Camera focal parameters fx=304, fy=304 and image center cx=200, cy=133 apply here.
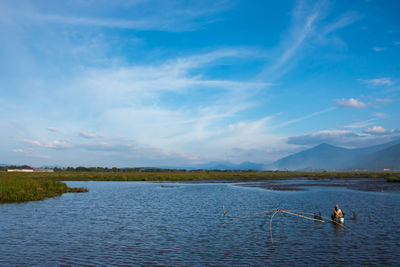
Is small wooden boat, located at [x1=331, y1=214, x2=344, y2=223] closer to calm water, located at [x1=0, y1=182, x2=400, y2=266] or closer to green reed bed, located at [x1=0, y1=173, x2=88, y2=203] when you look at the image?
calm water, located at [x1=0, y1=182, x2=400, y2=266]

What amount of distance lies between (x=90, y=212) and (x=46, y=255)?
15.1 meters

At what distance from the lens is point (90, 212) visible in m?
31.5

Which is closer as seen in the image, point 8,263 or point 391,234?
point 8,263

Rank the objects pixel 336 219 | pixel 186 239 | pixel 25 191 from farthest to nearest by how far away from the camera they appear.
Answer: pixel 25 191 → pixel 336 219 → pixel 186 239

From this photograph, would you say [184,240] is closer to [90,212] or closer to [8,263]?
[8,263]

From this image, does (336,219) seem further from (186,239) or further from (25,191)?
(25,191)

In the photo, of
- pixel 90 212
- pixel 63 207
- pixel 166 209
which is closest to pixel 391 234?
pixel 166 209

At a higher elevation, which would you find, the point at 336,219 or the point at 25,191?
the point at 25,191

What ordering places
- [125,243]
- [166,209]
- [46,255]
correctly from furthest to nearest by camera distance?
[166,209] < [125,243] < [46,255]

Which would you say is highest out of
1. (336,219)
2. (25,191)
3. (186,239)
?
(25,191)

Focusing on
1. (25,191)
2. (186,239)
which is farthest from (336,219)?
(25,191)

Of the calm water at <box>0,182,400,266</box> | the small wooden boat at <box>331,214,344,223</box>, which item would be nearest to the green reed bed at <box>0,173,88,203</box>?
the calm water at <box>0,182,400,266</box>

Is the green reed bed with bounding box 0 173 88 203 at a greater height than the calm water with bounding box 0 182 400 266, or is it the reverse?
the green reed bed with bounding box 0 173 88 203

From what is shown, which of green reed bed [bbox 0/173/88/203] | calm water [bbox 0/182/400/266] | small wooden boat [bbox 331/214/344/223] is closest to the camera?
calm water [bbox 0/182/400/266]
